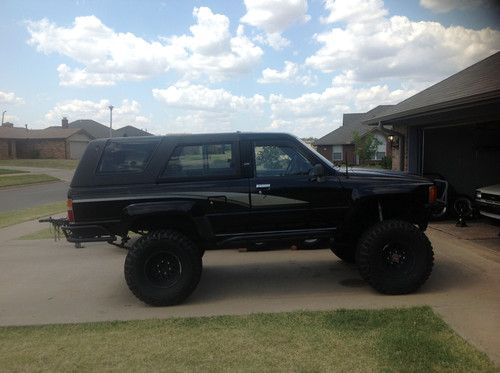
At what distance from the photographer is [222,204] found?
549cm

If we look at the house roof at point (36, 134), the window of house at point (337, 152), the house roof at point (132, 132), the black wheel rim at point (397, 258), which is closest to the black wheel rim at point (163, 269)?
the house roof at point (132, 132)

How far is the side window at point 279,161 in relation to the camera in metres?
5.67

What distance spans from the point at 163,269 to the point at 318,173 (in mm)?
2098

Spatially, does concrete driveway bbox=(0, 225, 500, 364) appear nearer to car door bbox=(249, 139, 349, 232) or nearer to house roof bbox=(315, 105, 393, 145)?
car door bbox=(249, 139, 349, 232)

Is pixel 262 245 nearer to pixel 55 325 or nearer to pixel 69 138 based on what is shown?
pixel 55 325

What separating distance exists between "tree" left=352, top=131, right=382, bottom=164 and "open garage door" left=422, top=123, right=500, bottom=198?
92.9ft

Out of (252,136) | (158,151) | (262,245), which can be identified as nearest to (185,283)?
(262,245)

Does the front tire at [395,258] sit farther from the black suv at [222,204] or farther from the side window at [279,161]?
the side window at [279,161]

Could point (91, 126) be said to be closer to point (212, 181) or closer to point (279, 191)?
point (212, 181)

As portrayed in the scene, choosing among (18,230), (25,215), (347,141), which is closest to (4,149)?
(347,141)

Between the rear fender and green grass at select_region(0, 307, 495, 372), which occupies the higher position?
the rear fender

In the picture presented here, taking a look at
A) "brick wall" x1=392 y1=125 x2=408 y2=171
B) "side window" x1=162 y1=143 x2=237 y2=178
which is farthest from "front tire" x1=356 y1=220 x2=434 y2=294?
"brick wall" x1=392 y1=125 x2=408 y2=171

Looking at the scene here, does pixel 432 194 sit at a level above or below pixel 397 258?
above

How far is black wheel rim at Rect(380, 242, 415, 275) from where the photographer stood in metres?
5.59
